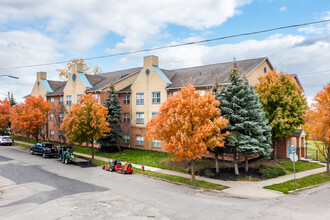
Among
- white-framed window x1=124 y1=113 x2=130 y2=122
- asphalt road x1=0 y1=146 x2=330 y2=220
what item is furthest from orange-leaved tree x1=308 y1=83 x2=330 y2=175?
white-framed window x1=124 y1=113 x2=130 y2=122

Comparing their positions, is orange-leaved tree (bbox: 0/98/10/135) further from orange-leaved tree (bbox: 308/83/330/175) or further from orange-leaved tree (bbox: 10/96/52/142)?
orange-leaved tree (bbox: 308/83/330/175)

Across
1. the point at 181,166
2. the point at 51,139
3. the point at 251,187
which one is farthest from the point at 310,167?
the point at 51,139

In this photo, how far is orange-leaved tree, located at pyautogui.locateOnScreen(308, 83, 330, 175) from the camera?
22.9 metres

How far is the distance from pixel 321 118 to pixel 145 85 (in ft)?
68.8

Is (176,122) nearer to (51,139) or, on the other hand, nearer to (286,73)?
(286,73)

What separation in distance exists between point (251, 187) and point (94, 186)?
37.6 feet

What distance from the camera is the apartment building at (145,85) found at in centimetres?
3041

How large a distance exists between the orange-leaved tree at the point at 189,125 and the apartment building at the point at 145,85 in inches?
363

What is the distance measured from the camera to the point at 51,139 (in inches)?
1842

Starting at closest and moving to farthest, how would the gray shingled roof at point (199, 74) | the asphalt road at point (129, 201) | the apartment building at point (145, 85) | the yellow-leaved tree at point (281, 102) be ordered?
the asphalt road at point (129, 201)
the yellow-leaved tree at point (281, 102)
the gray shingled roof at point (199, 74)
the apartment building at point (145, 85)

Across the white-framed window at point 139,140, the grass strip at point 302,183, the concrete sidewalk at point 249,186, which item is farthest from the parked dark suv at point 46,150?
the grass strip at point 302,183

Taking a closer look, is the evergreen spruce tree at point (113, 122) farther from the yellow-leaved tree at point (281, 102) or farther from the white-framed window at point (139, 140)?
the yellow-leaved tree at point (281, 102)

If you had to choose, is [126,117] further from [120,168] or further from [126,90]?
[120,168]

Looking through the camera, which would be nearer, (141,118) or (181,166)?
(181,166)
